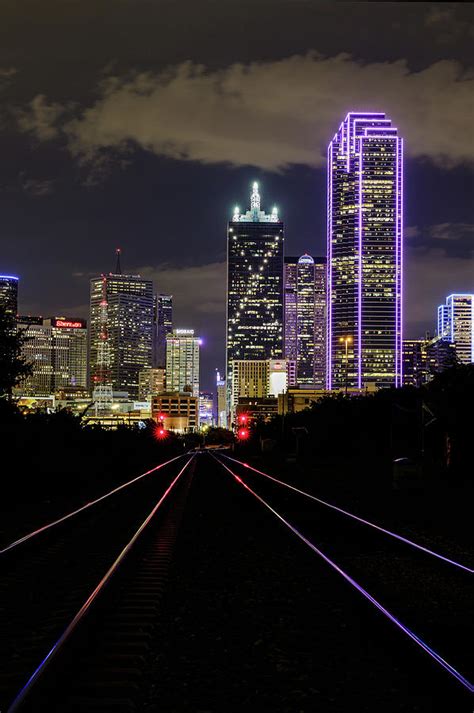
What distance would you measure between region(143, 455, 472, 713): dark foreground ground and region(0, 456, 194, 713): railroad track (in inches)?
12.9

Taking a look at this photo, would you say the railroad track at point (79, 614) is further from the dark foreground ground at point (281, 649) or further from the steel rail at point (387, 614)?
the steel rail at point (387, 614)

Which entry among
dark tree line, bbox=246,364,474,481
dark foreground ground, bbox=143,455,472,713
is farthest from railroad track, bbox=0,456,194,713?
dark tree line, bbox=246,364,474,481

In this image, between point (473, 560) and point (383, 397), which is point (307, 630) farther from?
point (383, 397)

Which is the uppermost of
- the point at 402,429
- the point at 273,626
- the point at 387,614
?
the point at 402,429

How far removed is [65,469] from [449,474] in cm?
1757

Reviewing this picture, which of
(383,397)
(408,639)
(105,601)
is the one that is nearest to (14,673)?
(105,601)

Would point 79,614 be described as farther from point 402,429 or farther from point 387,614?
point 402,429

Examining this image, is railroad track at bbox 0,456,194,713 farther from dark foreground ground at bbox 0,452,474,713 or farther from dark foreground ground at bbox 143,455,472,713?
dark foreground ground at bbox 143,455,472,713

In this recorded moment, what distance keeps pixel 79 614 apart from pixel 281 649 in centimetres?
229

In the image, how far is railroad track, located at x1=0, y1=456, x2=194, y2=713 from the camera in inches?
249

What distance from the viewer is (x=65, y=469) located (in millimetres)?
34875

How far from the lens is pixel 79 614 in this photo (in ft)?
28.1

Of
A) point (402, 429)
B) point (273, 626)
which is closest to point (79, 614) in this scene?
point (273, 626)

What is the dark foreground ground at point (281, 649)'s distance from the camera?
6.29m
